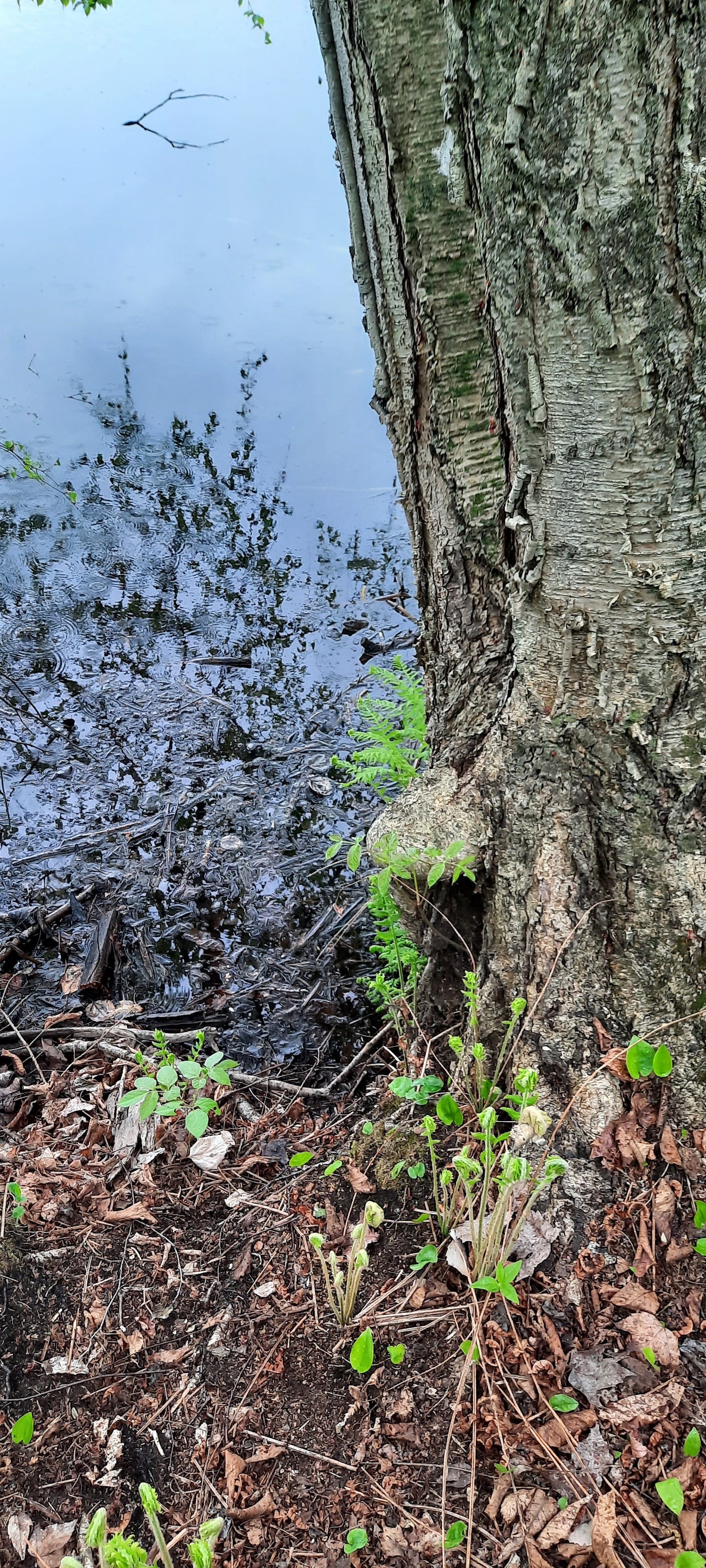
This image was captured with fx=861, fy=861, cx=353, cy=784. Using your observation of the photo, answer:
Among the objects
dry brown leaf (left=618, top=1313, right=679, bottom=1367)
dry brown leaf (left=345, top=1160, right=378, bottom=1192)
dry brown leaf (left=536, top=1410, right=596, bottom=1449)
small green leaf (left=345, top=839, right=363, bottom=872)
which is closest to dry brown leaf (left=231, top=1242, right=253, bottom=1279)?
dry brown leaf (left=345, top=1160, right=378, bottom=1192)

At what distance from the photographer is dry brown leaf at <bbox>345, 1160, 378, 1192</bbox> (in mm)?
2061

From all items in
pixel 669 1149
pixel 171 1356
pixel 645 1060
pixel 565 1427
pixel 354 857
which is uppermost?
pixel 354 857

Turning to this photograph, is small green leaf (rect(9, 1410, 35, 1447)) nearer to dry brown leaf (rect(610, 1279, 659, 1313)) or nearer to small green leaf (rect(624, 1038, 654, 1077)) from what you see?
dry brown leaf (rect(610, 1279, 659, 1313))

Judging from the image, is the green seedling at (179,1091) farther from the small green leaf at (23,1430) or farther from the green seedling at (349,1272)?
the small green leaf at (23,1430)

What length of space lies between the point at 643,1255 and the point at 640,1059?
436mm

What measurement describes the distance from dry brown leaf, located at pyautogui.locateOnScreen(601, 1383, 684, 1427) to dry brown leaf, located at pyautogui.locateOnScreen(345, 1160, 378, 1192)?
0.68m

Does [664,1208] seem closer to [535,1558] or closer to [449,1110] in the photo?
[449,1110]

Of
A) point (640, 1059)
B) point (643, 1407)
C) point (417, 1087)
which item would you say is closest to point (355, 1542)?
point (643, 1407)

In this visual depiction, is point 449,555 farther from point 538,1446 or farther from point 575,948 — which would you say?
point 538,1446

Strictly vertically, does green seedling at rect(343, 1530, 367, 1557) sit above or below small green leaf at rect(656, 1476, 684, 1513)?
below

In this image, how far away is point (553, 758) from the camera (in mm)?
1749

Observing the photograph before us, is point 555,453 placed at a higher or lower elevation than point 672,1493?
higher

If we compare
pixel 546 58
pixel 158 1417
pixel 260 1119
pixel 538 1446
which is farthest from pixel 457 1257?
pixel 546 58

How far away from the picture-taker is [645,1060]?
159 centimetres
